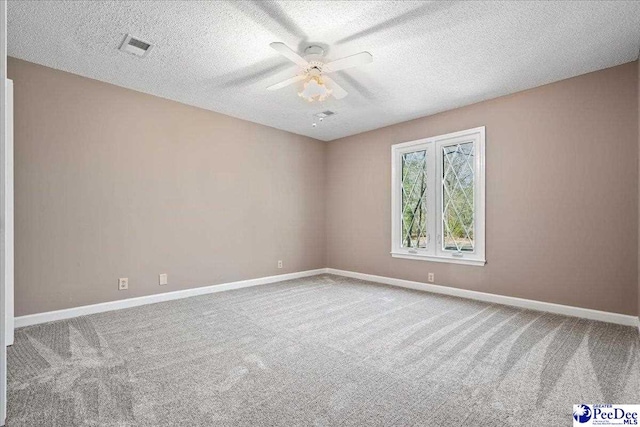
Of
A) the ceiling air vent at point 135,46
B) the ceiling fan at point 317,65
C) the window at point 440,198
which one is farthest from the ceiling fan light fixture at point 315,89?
the window at point 440,198

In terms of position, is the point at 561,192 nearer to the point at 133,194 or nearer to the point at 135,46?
the point at 135,46

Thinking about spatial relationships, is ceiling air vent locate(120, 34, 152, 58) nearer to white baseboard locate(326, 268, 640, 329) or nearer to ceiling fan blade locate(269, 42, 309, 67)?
ceiling fan blade locate(269, 42, 309, 67)

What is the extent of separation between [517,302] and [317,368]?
284 cm

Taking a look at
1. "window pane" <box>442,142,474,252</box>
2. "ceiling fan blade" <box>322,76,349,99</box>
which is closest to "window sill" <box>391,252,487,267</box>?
"window pane" <box>442,142,474,252</box>

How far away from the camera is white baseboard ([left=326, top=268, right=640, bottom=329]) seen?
321 centimetres

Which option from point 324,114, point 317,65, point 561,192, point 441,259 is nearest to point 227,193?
point 324,114

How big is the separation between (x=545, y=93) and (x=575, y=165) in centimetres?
89

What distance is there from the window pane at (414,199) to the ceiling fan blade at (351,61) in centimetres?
252

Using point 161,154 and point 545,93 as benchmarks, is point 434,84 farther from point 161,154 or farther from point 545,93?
point 161,154

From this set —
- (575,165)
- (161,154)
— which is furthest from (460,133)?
(161,154)

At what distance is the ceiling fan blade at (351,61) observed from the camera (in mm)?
2572

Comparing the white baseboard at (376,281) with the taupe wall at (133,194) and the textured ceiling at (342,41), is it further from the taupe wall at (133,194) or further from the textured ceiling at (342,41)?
the textured ceiling at (342,41)

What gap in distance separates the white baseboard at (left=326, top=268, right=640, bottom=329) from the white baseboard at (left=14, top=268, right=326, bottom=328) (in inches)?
69.7

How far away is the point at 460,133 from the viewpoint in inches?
174
